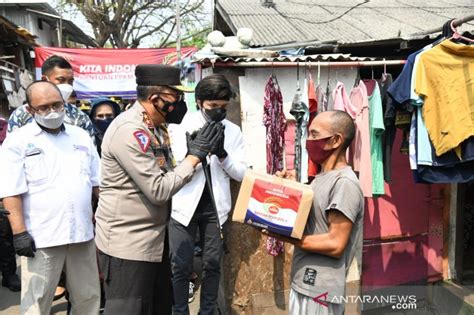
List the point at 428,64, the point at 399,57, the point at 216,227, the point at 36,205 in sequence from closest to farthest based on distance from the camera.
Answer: the point at 36,205, the point at 428,64, the point at 216,227, the point at 399,57

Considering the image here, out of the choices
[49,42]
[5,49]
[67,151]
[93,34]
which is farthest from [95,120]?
[93,34]

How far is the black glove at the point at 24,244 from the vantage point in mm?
2514

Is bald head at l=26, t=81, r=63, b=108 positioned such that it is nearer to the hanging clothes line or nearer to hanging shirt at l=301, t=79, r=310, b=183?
the hanging clothes line

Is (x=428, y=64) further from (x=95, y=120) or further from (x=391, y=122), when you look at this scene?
(x=95, y=120)

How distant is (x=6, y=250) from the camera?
14.2 feet

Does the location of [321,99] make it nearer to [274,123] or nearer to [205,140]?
[274,123]

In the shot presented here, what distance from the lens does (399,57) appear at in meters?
3.96

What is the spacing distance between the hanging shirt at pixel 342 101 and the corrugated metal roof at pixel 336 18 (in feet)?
3.60

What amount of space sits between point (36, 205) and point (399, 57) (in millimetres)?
3598

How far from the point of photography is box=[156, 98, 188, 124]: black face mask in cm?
226

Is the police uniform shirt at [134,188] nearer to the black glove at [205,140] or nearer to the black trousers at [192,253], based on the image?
the black glove at [205,140]

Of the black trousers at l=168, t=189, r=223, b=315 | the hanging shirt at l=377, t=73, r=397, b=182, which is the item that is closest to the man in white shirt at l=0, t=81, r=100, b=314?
the black trousers at l=168, t=189, r=223, b=315

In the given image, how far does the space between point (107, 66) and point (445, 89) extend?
33.2 ft

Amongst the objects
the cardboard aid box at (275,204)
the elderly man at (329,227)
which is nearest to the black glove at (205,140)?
the cardboard aid box at (275,204)
